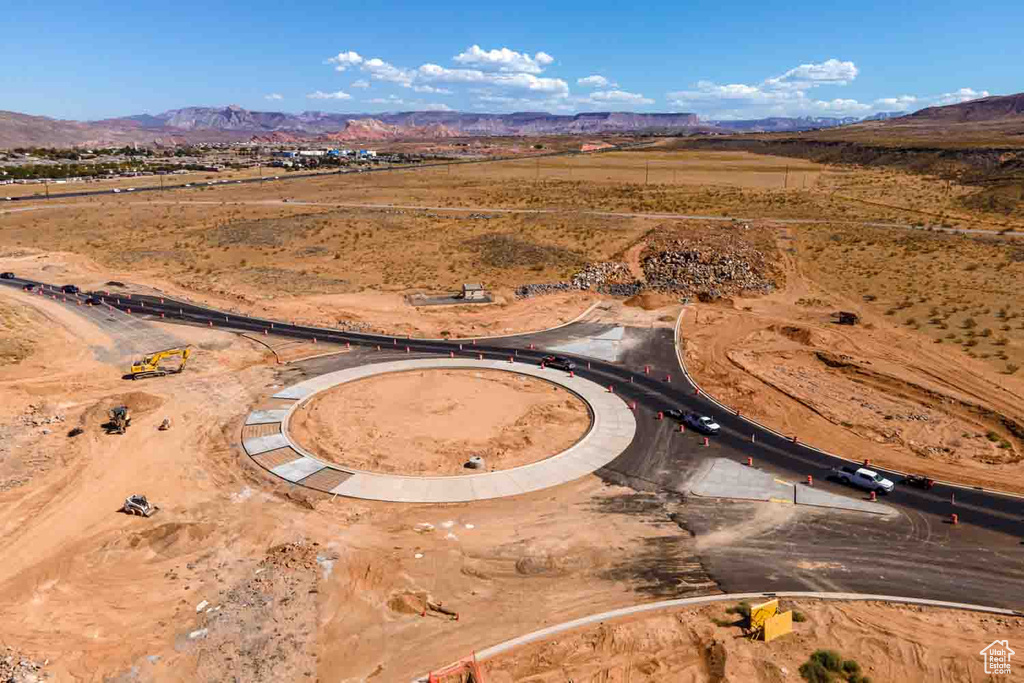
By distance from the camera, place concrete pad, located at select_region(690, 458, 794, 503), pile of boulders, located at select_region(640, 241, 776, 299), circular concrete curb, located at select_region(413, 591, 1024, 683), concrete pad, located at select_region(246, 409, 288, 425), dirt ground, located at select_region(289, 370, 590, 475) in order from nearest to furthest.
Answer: circular concrete curb, located at select_region(413, 591, 1024, 683) < concrete pad, located at select_region(690, 458, 794, 503) < dirt ground, located at select_region(289, 370, 590, 475) < concrete pad, located at select_region(246, 409, 288, 425) < pile of boulders, located at select_region(640, 241, 776, 299)

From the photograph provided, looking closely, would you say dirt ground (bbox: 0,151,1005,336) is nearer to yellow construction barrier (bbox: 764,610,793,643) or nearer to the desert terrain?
the desert terrain

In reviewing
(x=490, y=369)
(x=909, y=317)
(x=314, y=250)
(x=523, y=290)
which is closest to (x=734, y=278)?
(x=909, y=317)

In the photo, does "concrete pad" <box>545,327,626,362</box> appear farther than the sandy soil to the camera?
Yes

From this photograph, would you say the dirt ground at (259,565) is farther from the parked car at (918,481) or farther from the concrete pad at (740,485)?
the parked car at (918,481)

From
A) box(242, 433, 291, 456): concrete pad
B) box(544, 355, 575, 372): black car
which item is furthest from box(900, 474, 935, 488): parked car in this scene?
box(242, 433, 291, 456): concrete pad

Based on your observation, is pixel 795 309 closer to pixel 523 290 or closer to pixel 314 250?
pixel 523 290

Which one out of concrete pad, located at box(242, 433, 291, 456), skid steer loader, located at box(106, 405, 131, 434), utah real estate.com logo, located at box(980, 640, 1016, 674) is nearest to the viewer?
utah real estate.com logo, located at box(980, 640, 1016, 674)

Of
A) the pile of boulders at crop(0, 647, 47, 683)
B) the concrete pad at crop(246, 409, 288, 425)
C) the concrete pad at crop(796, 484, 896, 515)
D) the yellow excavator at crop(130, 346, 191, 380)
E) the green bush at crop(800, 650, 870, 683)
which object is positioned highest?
the yellow excavator at crop(130, 346, 191, 380)
